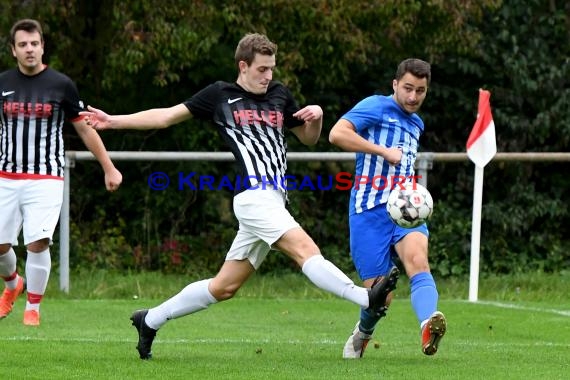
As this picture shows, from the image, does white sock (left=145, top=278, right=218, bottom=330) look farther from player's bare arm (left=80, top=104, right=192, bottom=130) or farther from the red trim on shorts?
the red trim on shorts

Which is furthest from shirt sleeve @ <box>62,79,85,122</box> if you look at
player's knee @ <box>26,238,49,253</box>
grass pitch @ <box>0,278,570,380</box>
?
grass pitch @ <box>0,278,570,380</box>

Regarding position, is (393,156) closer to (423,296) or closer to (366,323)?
(423,296)

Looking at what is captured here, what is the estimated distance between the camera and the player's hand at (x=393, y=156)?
711 centimetres

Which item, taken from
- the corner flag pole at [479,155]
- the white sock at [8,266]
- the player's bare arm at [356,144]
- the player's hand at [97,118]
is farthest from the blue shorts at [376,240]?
the corner flag pole at [479,155]

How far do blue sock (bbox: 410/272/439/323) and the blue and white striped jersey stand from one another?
53 centimetres

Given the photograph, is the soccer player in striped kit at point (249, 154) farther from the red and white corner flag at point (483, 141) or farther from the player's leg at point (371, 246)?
the red and white corner flag at point (483, 141)

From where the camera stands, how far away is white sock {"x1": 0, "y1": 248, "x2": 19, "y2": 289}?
31.1 ft

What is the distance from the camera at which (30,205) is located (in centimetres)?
910

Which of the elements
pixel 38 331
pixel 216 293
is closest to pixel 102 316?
pixel 38 331

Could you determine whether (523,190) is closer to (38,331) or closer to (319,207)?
(319,207)

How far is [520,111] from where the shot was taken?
1645 centimetres

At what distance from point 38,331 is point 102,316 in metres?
1.44

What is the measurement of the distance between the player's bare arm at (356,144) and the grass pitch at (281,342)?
1.15 metres

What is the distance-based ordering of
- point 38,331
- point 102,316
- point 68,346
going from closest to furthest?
1. point 68,346
2. point 38,331
3. point 102,316
